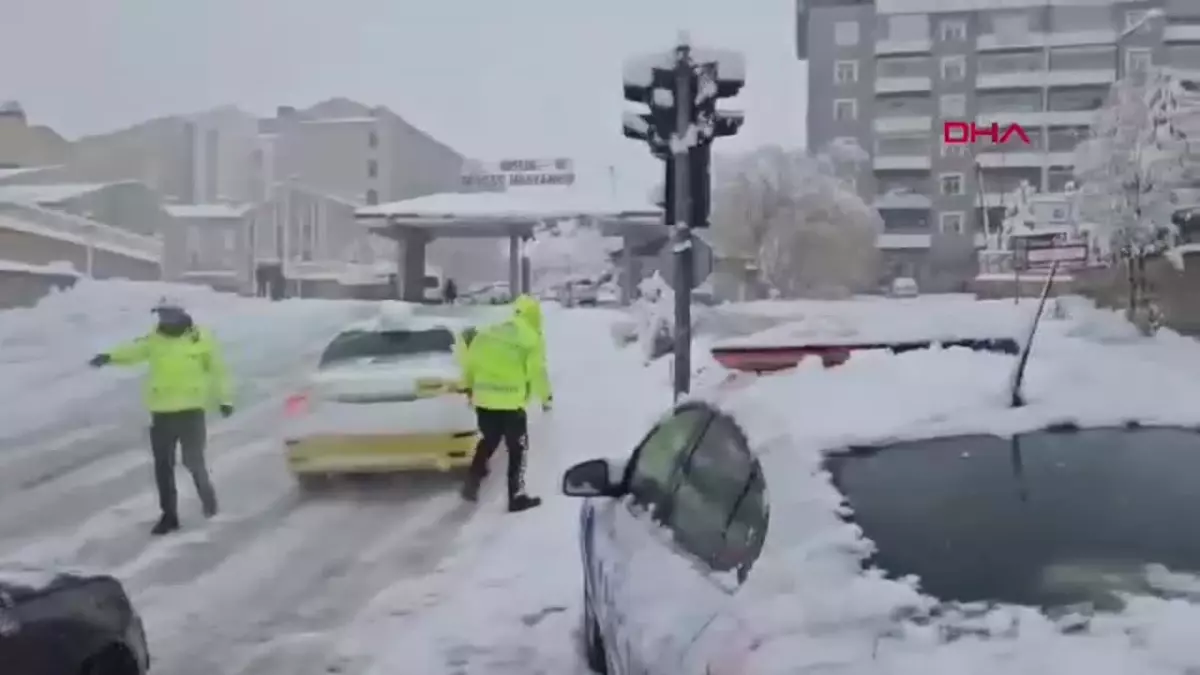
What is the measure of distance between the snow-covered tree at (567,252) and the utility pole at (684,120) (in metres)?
0.27

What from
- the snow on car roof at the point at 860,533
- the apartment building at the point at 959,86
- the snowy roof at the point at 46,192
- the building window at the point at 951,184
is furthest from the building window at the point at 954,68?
the snowy roof at the point at 46,192

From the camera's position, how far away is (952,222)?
482 centimetres

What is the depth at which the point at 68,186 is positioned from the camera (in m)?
5.09

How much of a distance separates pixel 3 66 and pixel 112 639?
3.11 m

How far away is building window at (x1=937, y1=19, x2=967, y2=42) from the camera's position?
4.97 m

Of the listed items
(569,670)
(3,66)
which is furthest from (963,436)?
(3,66)

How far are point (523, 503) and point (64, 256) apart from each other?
76.0 inches

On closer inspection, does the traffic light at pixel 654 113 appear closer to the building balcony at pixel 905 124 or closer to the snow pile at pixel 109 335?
the building balcony at pixel 905 124

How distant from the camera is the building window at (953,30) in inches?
196

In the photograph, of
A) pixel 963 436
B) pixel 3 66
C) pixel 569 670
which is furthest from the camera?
pixel 3 66

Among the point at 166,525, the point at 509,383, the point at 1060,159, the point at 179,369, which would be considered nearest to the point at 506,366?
the point at 509,383

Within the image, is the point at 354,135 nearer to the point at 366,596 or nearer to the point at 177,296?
the point at 177,296

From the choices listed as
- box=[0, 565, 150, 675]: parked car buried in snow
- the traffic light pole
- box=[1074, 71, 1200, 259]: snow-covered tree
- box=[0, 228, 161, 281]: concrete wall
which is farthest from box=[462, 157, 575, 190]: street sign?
box=[0, 565, 150, 675]: parked car buried in snow

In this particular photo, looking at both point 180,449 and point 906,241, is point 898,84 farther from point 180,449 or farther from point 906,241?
point 180,449
